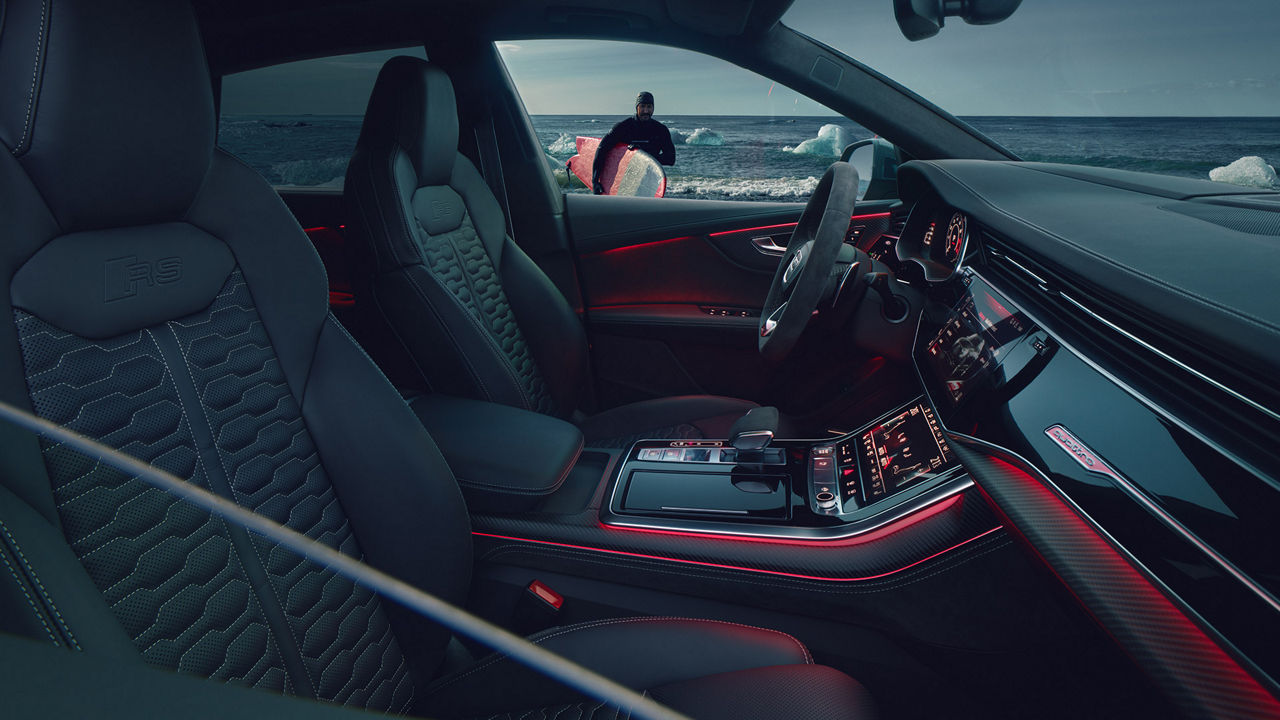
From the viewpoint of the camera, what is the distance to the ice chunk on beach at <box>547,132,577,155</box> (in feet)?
8.76

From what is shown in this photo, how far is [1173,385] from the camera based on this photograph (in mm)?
694

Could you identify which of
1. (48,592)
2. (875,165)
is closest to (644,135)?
(875,165)

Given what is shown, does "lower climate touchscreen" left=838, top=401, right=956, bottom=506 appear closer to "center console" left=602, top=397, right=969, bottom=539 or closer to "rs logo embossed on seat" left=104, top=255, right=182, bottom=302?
"center console" left=602, top=397, right=969, bottom=539

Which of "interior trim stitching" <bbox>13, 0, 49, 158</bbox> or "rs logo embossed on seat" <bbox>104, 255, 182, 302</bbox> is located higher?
"interior trim stitching" <bbox>13, 0, 49, 158</bbox>

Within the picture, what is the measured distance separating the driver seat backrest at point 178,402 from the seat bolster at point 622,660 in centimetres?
9

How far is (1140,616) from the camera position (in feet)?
2.29

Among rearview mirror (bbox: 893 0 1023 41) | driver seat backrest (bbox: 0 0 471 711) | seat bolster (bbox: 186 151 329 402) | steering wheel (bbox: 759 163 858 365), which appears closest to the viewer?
A: driver seat backrest (bbox: 0 0 471 711)

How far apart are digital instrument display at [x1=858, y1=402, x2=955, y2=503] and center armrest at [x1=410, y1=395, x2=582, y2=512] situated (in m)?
0.62

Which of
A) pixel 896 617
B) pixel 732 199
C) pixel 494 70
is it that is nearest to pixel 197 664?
pixel 896 617

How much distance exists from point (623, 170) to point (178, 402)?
2.38 metres

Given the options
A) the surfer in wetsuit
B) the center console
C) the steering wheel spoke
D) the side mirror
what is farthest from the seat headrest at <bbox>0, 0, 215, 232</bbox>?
the surfer in wetsuit

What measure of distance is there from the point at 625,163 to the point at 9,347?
2601 mm

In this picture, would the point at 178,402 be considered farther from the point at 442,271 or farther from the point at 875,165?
the point at 875,165

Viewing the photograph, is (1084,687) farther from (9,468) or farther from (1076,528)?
(9,468)
